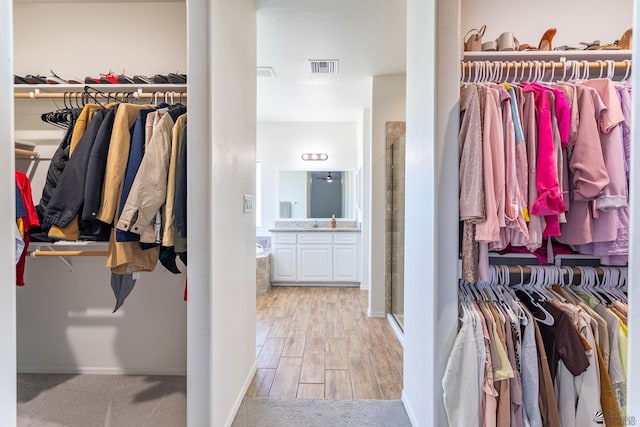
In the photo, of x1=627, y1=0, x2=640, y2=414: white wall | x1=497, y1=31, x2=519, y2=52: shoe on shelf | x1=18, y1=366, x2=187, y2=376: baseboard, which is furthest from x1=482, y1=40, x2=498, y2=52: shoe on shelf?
x1=18, y1=366, x2=187, y2=376: baseboard

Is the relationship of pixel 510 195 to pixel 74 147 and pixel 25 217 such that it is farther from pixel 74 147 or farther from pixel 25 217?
pixel 25 217

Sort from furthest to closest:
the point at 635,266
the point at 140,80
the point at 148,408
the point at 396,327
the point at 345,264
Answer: the point at 345,264 → the point at 396,327 → the point at 140,80 → the point at 148,408 → the point at 635,266

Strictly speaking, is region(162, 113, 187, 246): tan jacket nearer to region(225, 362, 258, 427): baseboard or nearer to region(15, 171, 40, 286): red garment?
region(15, 171, 40, 286): red garment

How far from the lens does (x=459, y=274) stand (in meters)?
1.38

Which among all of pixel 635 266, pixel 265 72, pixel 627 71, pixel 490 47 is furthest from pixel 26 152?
pixel 627 71

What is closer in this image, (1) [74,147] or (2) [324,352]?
(1) [74,147]

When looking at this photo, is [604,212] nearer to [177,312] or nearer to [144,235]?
[144,235]

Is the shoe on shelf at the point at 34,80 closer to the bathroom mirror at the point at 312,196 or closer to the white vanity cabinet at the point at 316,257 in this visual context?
the white vanity cabinet at the point at 316,257

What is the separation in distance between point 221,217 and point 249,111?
893 millimetres

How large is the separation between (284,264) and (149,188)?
11.3 ft

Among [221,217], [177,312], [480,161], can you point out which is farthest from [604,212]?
[177,312]

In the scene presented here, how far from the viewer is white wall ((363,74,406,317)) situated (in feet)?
11.3

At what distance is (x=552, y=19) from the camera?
1716mm

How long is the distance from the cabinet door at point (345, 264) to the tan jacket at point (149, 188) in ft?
11.4
